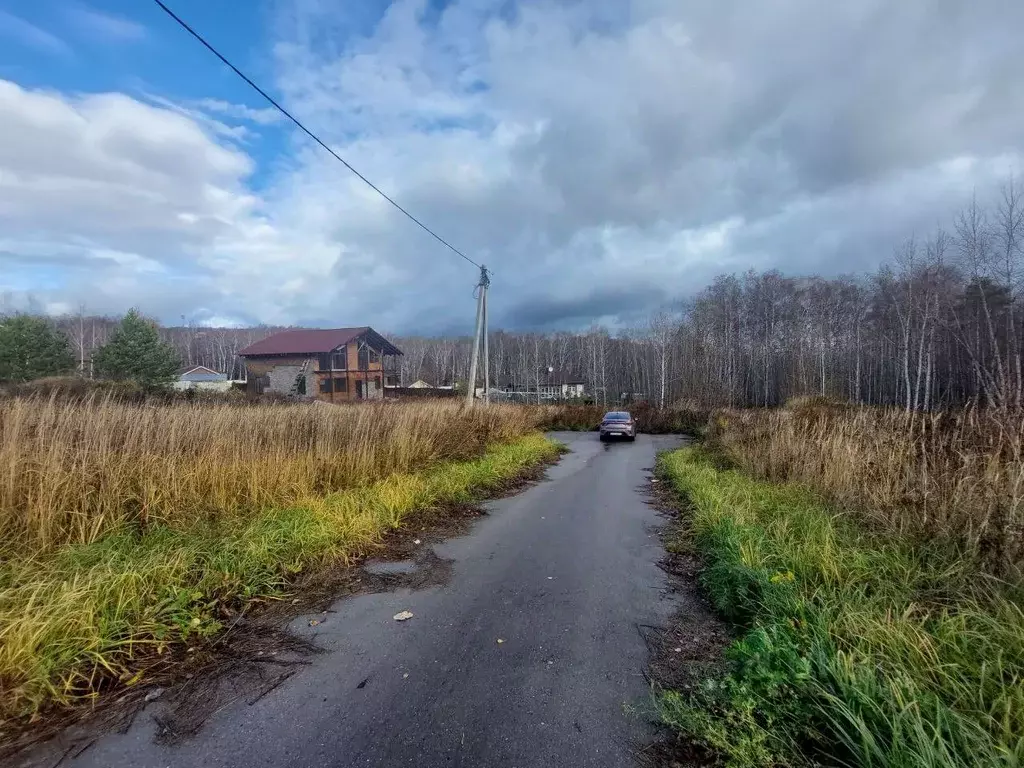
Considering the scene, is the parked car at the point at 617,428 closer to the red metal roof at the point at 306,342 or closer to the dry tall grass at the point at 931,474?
the dry tall grass at the point at 931,474

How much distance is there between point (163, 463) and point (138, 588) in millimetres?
2677

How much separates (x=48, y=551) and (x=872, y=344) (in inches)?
2113

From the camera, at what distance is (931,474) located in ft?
19.5

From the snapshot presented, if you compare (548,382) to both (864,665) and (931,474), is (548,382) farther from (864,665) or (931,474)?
(864,665)

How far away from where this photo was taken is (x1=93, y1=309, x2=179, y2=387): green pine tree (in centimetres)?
3916

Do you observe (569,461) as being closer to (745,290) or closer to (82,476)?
(82,476)

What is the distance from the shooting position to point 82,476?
5.28 meters

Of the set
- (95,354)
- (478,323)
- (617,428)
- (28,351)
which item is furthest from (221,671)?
(95,354)

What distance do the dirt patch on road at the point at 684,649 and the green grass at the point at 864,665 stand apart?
0.12 meters

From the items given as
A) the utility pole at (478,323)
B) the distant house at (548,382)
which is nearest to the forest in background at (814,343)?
the distant house at (548,382)

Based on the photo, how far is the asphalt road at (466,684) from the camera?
261 centimetres

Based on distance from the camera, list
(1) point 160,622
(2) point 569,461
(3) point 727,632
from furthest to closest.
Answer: (2) point 569,461, (3) point 727,632, (1) point 160,622

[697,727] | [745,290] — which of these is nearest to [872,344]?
[745,290]

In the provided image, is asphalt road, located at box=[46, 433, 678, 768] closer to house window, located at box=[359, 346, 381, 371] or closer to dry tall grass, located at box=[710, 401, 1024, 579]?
dry tall grass, located at box=[710, 401, 1024, 579]
